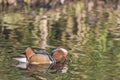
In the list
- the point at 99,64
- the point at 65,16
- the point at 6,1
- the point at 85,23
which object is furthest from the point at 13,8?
the point at 99,64

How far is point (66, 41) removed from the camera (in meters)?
20.5

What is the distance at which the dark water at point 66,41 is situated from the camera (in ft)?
47.7

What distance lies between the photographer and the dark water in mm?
14531

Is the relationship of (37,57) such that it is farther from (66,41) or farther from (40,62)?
(66,41)

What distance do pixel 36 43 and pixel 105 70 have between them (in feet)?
17.8

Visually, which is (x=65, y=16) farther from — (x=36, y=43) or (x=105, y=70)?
(x=105, y=70)

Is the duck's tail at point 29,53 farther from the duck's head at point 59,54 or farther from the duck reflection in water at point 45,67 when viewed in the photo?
the duck's head at point 59,54

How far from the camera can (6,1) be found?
35875 millimetres

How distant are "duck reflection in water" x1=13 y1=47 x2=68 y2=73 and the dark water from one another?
4cm

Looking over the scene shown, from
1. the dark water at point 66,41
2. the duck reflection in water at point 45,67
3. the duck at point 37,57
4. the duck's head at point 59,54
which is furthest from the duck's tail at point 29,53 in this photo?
the duck's head at point 59,54

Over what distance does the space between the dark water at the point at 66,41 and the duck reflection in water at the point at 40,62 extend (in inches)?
1.4

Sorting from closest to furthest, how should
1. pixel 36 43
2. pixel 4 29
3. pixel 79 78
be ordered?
pixel 79 78 < pixel 36 43 < pixel 4 29

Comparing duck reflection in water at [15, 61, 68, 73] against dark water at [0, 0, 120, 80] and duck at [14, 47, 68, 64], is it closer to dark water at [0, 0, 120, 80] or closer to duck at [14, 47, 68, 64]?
dark water at [0, 0, 120, 80]

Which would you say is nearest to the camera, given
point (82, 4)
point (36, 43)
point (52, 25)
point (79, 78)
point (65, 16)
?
point (79, 78)
